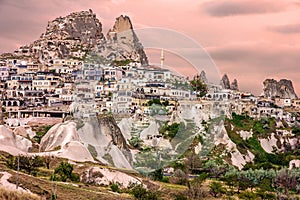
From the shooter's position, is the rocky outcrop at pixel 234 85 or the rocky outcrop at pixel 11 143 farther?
the rocky outcrop at pixel 234 85

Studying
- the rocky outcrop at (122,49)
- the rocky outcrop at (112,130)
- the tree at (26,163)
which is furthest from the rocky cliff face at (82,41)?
the tree at (26,163)

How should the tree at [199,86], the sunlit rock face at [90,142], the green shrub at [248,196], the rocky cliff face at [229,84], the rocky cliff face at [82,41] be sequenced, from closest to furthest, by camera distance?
1. the green shrub at [248,196]
2. the sunlit rock face at [90,142]
3. the tree at [199,86]
4. the rocky cliff face at [82,41]
5. the rocky cliff face at [229,84]

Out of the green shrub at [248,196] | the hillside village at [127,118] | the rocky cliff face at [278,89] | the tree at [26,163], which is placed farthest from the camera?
the rocky cliff face at [278,89]

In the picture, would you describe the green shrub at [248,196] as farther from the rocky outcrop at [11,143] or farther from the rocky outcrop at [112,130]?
the rocky outcrop at [11,143]

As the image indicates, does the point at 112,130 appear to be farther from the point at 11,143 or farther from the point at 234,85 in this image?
the point at 234,85

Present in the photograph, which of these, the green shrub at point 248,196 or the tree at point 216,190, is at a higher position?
the tree at point 216,190

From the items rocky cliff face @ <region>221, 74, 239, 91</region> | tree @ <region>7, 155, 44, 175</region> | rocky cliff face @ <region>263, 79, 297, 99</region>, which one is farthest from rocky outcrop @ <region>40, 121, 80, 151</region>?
rocky cliff face @ <region>263, 79, 297, 99</region>

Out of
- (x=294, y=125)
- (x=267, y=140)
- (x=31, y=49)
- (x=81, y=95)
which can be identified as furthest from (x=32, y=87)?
(x=294, y=125)

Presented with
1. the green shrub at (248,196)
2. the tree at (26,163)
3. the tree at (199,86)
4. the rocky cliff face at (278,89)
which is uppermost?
the rocky cliff face at (278,89)
